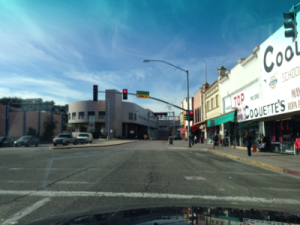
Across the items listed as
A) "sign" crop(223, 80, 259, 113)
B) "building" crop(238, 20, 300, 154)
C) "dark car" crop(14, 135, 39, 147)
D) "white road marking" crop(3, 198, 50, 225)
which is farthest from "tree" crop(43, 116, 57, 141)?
"white road marking" crop(3, 198, 50, 225)

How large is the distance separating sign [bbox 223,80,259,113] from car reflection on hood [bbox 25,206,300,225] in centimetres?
1774

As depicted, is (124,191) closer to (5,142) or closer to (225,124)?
(225,124)

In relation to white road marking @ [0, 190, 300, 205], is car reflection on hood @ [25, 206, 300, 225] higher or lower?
higher

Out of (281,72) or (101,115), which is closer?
(281,72)

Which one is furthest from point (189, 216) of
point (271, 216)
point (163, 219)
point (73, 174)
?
point (73, 174)

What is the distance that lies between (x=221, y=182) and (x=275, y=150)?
12336mm

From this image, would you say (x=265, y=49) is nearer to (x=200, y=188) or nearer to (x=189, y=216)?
(x=200, y=188)

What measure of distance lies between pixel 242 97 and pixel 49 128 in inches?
1844

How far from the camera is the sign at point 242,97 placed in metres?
19.7

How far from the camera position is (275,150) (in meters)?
17.9

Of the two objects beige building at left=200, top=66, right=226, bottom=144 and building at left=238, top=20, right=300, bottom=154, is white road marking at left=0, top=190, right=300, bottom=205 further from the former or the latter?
beige building at left=200, top=66, right=226, bottom=144

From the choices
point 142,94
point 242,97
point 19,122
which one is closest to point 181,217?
point 242,97

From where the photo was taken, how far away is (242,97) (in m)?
22.1

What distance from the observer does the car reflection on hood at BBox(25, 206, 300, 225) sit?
2.82m
